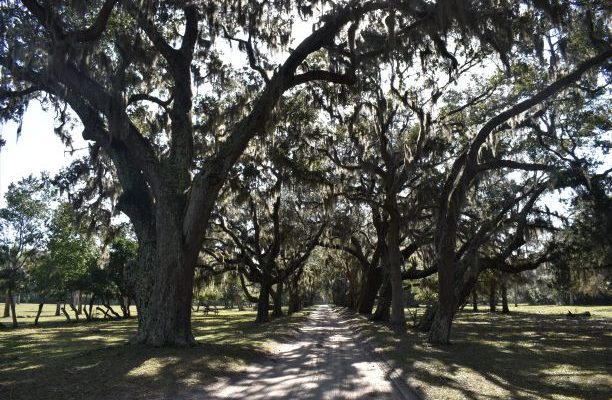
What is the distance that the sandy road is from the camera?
24.7 feet

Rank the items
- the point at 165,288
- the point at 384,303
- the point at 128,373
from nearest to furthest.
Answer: the point at 128,373
the point at 165,288
the point at 384,303

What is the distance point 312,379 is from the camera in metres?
8.95

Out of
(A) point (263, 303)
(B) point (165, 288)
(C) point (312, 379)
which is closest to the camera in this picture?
(C) point (312, 379)

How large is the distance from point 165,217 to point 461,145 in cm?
1427

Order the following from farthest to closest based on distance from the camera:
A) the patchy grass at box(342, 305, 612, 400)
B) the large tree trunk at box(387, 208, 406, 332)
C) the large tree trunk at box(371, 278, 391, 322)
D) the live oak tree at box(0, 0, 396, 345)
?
1. the large tree trunk at box(371, 278, 391, 322)
2. the large tree trunk at box(387, 208, 406, 332)
3. the live oak tree at box(0, 0, 396, 345)
4. the patchy grass at box(342, 305, 612, 400)

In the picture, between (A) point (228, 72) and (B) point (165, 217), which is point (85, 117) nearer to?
(B) point (165, 217)

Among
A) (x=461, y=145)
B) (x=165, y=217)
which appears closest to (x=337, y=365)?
(x=165, y=217)

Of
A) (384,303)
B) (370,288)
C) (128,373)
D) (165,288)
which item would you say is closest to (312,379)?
(128,373)

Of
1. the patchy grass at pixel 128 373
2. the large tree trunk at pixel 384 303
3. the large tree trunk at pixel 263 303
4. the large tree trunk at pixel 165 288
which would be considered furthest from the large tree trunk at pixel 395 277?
the large tree trunk at pixel 165 288

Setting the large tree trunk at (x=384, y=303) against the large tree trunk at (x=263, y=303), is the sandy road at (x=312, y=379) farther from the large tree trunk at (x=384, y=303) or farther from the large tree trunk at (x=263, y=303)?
the large tree trunk at (x=263, y=303)

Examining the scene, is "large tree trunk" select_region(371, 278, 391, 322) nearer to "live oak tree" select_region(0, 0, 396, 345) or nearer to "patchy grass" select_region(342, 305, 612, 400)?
"patchy grass" select_region(342, 305, 612, 400)

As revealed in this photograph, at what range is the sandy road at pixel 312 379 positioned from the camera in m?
7.54

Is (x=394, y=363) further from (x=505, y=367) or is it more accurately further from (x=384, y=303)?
(x=384, y=303)

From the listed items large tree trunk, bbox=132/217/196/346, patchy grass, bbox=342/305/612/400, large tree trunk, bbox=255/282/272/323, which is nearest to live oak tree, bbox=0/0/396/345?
large tree trunk, bbox=132/217/196/346
